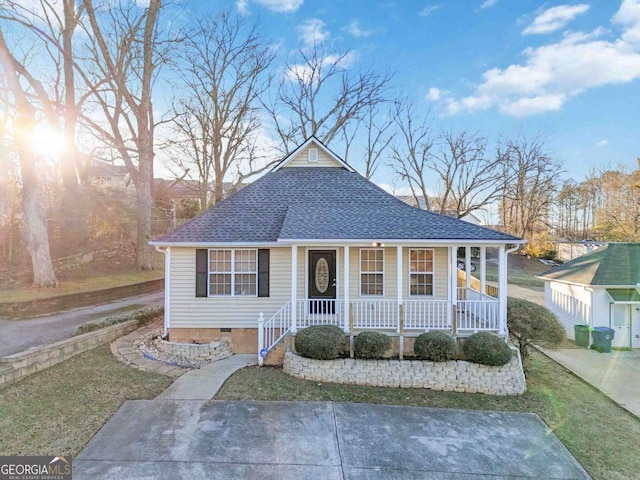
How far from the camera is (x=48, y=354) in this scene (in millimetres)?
8102

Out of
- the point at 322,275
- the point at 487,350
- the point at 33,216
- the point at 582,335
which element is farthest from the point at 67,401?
the point at 582,335

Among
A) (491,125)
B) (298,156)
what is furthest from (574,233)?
(298,156)

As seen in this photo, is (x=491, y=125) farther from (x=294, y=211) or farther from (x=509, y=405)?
(x=509, y=405)

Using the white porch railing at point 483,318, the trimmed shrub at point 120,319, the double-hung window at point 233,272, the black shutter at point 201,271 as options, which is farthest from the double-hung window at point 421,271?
the trimmed shrub at point 120,319

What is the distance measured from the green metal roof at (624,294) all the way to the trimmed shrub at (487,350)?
330 inches

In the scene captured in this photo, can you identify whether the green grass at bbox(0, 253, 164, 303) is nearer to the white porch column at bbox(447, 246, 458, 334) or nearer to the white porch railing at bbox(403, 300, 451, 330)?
the white porch railing at bbox(403, 300, 451, 330)

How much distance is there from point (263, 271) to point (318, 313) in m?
2.05

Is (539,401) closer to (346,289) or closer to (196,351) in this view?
(346,289)

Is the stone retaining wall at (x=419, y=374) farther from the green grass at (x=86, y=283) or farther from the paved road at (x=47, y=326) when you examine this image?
the green grass at (x=86, y=283)

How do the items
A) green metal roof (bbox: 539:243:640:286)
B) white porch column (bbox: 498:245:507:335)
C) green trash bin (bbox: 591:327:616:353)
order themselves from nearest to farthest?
white porch column (bbox: 498:245:507:335) → green trash bin (bbox: 591:327:616:353) → green metal roof (bbox: 539:243:640:286)

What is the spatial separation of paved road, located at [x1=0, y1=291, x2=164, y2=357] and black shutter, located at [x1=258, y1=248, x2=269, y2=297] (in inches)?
236

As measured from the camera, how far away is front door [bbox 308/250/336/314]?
10.2m

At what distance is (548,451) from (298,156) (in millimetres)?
10774

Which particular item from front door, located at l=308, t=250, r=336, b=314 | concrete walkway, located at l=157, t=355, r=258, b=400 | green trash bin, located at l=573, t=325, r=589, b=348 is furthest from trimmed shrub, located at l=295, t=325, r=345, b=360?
green trash bin, located at l=573, t=325, r=589, b=348
